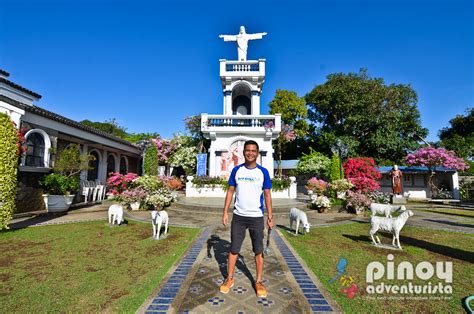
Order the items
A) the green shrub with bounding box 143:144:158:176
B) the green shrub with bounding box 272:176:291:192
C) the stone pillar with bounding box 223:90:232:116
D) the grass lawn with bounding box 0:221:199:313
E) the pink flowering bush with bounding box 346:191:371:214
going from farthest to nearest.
→ the green shrub with bounding box 143:144:158:176 < the stone pillar with bounding box 223:90:232:116 < the green shrub with bounding box 272:176:291:192 < the pink flowering bush with bounding box 346:191:371:214 < the grass lawn with bounding box 0:221:199:313

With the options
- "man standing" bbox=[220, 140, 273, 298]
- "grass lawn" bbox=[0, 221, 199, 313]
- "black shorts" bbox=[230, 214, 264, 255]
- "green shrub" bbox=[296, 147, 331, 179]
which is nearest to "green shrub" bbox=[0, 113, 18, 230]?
"grass lawn" bbox=[0, 221, 199, 313]

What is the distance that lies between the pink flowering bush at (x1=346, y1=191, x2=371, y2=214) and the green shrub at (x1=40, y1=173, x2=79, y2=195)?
1269cm

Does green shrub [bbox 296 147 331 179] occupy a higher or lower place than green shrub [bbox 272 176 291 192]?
higher

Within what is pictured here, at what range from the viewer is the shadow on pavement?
3.55m

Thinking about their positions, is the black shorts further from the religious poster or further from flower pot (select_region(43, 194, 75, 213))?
the religious poster

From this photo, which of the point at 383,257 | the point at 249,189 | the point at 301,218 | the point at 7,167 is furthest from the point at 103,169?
the point at 383,257

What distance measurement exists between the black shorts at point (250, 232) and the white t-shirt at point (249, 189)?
0.24 feet

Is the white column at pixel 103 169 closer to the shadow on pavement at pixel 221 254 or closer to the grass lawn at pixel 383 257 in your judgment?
the shadow on pavement at pixel 221 254

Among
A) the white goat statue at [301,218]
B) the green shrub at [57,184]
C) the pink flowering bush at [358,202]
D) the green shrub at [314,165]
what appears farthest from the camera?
the green shrub at [314,165]

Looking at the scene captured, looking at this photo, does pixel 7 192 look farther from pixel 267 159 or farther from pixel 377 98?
pixel 377 98

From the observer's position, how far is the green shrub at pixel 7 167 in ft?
19.3

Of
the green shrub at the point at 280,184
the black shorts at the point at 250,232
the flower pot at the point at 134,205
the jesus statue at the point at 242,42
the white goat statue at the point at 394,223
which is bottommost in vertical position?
the flower pot at the point at 134,205

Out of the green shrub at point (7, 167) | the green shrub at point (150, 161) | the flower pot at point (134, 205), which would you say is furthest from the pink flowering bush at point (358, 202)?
the green shrub at point (150, 161)

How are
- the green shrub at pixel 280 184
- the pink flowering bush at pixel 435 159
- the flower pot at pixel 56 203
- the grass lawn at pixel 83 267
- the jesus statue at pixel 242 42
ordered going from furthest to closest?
the jesus statue at pixel 242 42 → the pink flowering bush at pixel 435 159 → the green shrub at pixel 280 184 → the flower pot at pixel 56 203 → the grass lawn at pixel 83 267
